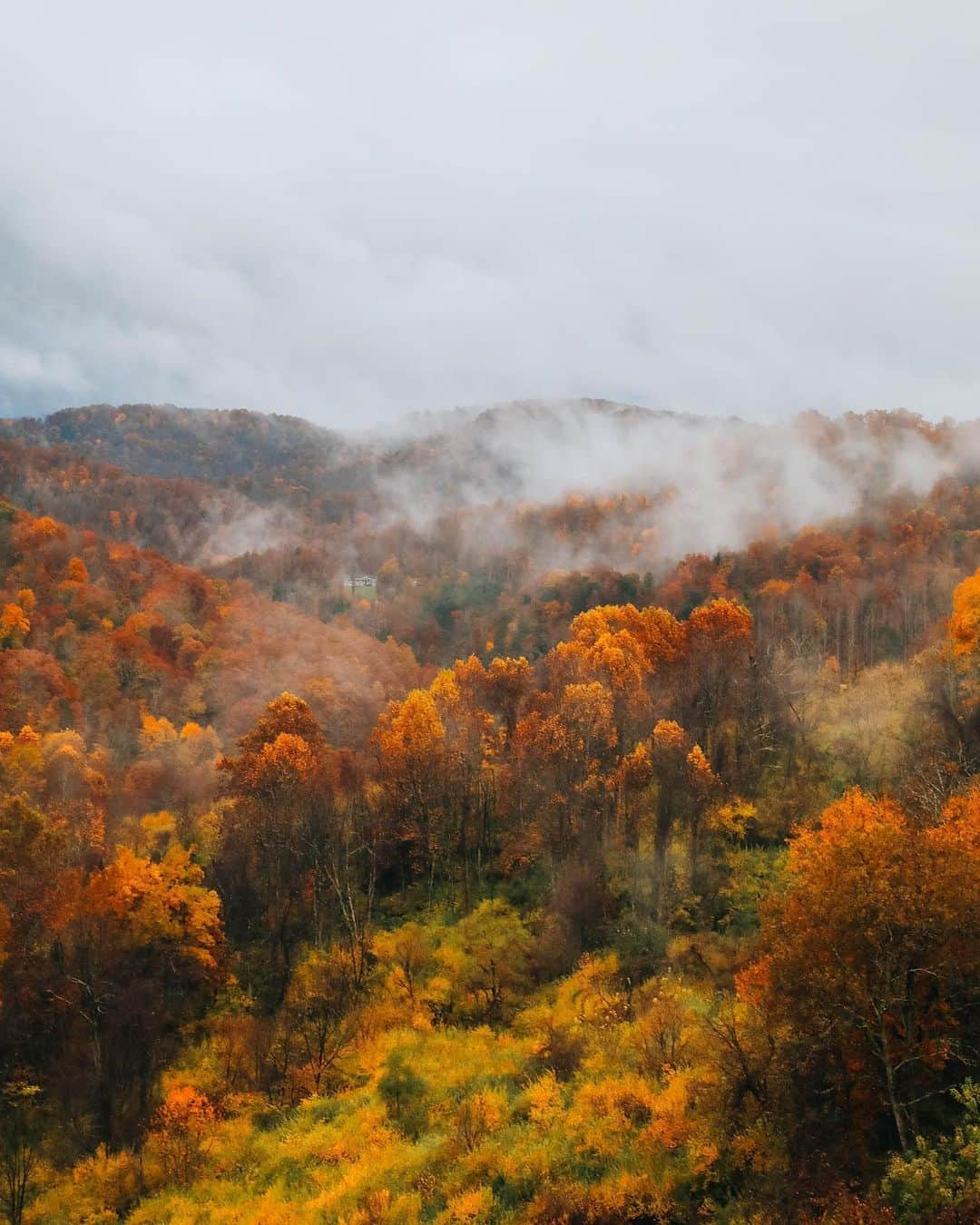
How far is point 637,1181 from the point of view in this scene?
2347 cm

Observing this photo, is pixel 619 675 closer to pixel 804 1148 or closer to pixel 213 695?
pixel 804 1148

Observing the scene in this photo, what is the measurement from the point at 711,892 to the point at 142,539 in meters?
188

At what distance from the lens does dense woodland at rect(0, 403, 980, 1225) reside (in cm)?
2139

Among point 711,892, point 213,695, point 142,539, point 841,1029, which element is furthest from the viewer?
point 142,539

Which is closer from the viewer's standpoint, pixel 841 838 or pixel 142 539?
pixel 841 838

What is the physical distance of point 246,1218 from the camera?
2731 centimetres

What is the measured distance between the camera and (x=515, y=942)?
44.2m

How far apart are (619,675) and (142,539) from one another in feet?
569

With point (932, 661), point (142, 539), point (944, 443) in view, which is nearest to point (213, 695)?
point (932, 661)

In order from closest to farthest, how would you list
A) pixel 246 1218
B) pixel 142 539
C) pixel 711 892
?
pixel 246 1218 < pixel 711 892 < pixel 142 539

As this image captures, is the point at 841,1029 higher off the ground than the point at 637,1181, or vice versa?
the point at 841,1029

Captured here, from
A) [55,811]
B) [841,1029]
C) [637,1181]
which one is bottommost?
[637,1181]

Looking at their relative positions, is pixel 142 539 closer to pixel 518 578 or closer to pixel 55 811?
pixel 518 578

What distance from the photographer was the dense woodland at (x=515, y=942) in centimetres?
2139
